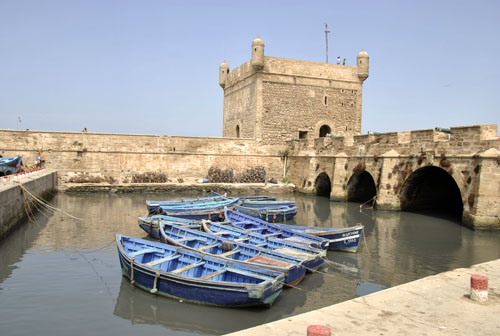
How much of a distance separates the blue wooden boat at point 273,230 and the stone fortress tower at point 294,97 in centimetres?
1449

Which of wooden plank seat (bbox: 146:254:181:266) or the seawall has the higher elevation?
the seawall

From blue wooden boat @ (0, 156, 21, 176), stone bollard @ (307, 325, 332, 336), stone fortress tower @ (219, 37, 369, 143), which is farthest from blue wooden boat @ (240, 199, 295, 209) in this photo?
stone bollard @ (307, 325, 332, 336)

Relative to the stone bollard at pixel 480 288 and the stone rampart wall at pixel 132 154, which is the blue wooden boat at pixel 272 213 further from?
the stone rampart wall at pixel 132 154

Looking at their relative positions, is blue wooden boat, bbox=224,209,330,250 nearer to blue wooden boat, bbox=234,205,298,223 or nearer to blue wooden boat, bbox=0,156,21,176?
blue wooden boat, bbox=234,205,298,223

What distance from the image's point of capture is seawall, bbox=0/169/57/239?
11875 mm

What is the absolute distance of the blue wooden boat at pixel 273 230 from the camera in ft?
35.3

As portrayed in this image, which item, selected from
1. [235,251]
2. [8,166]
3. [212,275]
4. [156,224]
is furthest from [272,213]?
[8,166]

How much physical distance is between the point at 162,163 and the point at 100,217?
32.4ft

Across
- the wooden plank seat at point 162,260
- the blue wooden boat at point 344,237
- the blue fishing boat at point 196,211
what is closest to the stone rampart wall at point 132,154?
the blue fishing boat at point 196,211

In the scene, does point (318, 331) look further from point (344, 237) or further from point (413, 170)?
point (413, 170)

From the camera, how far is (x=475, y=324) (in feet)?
17.2

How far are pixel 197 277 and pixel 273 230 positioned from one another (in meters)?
4.46

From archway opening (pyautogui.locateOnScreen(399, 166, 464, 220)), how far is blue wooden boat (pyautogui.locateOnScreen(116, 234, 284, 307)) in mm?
12558

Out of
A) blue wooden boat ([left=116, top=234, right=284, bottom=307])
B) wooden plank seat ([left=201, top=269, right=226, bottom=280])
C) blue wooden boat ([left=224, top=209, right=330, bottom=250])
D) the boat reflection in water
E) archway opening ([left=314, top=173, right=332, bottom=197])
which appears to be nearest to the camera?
the boat reflection in water
